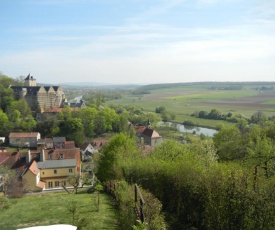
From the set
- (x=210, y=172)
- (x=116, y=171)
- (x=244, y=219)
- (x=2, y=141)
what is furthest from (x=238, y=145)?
(x=2, y=141)

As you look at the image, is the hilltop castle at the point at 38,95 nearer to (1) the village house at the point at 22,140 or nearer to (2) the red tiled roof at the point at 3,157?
(1) the village house at the point at 22,140

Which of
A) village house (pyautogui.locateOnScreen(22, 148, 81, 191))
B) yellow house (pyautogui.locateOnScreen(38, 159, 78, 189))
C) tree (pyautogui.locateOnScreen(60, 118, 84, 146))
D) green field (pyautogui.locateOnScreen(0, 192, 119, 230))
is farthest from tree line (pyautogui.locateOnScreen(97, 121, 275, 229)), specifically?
tree (pyautogui.locateOnScreen(60, 118, 84, 146))

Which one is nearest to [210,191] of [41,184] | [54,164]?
[41,184]

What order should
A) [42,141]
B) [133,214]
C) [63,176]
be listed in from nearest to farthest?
[133,214]
[63,176]
[42,141]

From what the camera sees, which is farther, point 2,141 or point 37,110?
point 37,110

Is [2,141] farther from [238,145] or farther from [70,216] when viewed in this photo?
[70,216]

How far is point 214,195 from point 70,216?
666cm

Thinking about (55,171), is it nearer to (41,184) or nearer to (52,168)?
(52,168)

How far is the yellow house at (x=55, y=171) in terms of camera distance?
37188mm

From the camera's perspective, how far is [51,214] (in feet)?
46.1

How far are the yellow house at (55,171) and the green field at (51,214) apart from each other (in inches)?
795

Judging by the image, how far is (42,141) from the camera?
217 feet

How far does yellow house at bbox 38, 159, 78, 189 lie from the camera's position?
37.2 metres

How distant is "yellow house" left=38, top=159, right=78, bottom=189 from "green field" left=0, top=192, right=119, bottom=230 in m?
20.2
